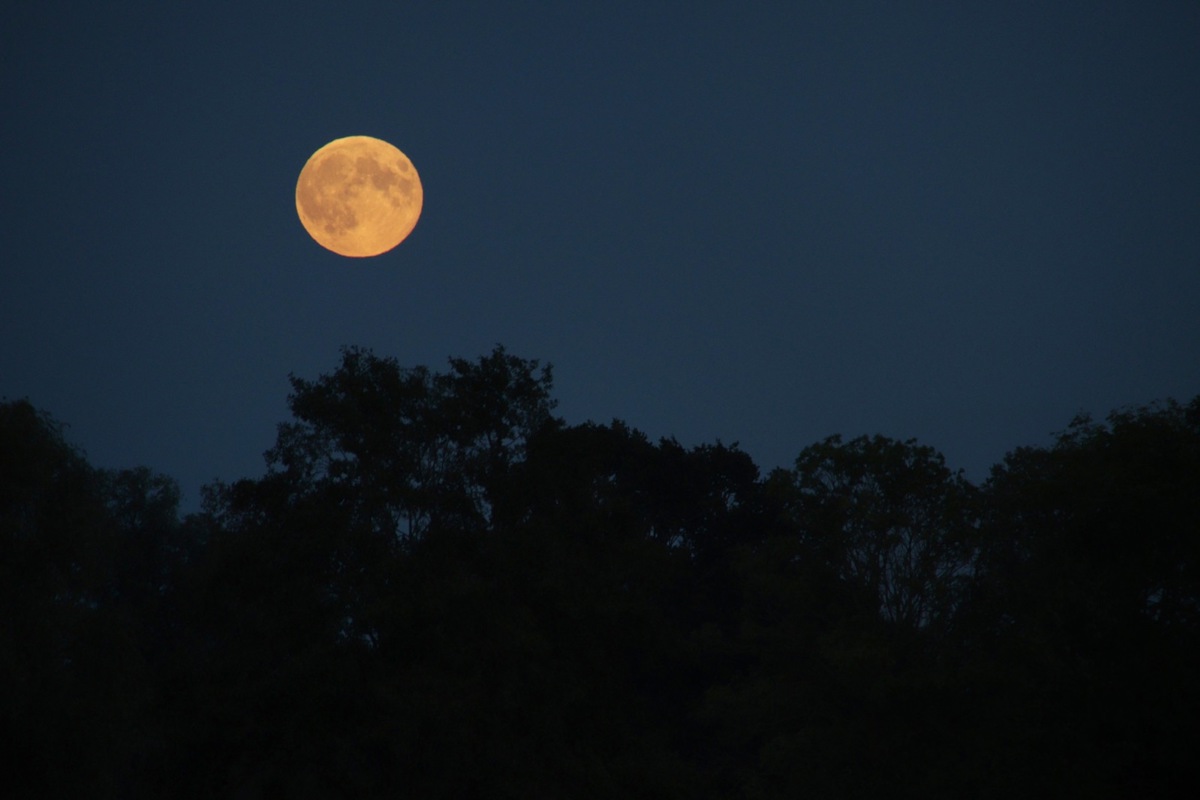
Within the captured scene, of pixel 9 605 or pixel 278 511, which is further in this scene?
pixel 278 511

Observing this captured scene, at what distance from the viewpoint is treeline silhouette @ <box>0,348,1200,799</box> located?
2848 cm

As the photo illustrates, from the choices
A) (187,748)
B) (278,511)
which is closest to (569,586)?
(278,511)

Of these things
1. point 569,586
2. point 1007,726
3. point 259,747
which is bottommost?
point 1007,726

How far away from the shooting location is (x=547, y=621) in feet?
104

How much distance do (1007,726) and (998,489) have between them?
28.5 feet

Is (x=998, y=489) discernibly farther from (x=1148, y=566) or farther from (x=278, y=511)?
(x=278, y=511)

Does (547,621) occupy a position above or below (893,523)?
below

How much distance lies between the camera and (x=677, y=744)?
45.8 meters

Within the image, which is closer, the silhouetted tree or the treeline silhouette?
the treeline silhouette

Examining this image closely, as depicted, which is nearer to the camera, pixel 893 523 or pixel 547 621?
pixel 547 621

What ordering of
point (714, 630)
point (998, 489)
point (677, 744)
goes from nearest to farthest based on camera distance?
1. point (998, 489)
2. point (714, 630)
3. point (677, 744)

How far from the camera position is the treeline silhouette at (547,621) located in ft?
93.5

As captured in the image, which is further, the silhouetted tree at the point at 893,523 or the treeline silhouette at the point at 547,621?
the silhouetted tree at the point at 893,523

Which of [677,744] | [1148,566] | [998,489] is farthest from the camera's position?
[677,744]
